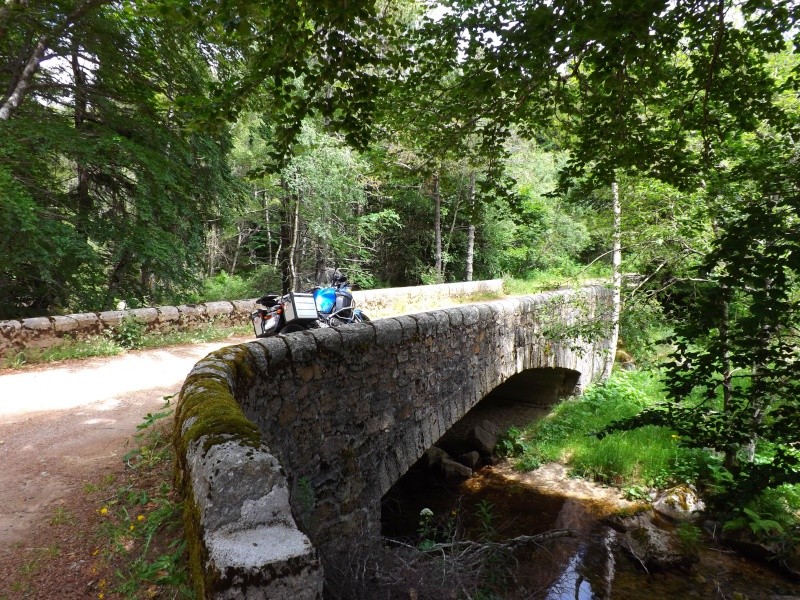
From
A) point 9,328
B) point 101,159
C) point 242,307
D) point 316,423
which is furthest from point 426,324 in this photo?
point 101,159

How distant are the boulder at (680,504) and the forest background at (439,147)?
583mm

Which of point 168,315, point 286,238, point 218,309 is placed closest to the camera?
point 168,315

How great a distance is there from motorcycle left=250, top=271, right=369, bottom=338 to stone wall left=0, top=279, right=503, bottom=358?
2689mm

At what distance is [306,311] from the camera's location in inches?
218

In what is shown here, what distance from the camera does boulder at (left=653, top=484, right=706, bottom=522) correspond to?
6441 millimetres

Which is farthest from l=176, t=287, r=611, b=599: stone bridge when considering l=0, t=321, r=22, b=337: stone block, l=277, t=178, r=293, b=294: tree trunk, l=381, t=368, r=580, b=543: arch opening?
l=277, t=178, r=293, b=294: tree trunk

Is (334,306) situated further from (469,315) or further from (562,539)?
(562,539)

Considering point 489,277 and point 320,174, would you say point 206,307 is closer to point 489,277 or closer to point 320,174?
point 320,174

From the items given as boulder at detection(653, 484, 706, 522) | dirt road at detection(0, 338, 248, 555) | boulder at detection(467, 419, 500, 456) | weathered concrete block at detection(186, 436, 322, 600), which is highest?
weathered concrete block at detection(186, 436, 322, 600)

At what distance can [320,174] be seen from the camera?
13.3 m

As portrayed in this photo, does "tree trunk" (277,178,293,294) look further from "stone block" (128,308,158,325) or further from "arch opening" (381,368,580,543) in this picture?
"arch opening" (381,368,580,543)

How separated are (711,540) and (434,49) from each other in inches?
263

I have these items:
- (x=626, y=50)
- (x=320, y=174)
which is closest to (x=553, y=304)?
(x=626, y=50)

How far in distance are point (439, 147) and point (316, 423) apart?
259 cm
